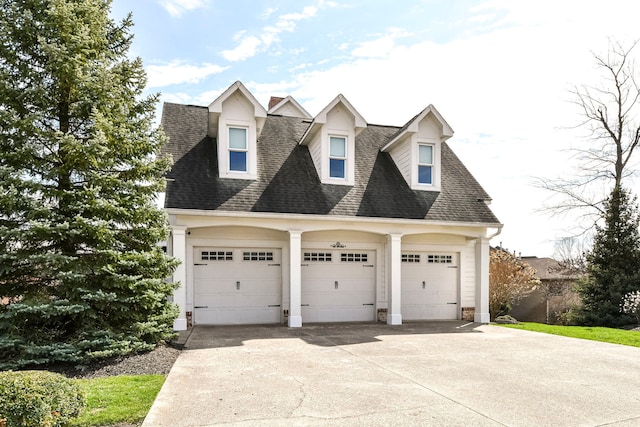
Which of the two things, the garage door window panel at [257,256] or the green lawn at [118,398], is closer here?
the green lawn at [118,398]

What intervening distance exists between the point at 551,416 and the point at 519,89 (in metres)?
10.6

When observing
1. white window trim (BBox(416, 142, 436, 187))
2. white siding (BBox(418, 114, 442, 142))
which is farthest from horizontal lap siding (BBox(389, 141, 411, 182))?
white siding (BBox(418, 114, 442, 142))

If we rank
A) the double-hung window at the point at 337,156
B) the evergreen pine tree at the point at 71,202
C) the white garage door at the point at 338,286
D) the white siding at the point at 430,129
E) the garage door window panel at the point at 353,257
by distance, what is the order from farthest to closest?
the white siding at the point at 430,129 → the garage door window panel at the point at 353,257 → the double-hung window at the point at 337,156 → the white garage door at the point at 338,286 → the evergreen pine tree at the point at 71,202

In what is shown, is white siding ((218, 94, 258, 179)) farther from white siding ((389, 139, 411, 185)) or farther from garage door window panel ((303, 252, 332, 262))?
white siding ((389, 139, 411, 185))

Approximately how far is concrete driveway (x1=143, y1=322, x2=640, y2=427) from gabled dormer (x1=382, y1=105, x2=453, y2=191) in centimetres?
587

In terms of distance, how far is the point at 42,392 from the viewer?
447 cm

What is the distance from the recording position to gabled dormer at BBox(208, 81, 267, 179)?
1296 centimetres

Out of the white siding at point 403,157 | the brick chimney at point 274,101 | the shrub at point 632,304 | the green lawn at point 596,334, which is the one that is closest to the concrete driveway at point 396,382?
the green lawn at point 596,334

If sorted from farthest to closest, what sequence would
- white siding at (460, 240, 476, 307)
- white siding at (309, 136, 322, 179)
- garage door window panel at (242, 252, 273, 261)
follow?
1. white siding at (460, 240, 476, 307)
2. white siding at (309, 136, 322, 179)
3. garage door window panel at (242, 252, 273, 261)

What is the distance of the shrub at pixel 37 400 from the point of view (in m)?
4.25

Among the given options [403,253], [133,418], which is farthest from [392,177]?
[133,418]

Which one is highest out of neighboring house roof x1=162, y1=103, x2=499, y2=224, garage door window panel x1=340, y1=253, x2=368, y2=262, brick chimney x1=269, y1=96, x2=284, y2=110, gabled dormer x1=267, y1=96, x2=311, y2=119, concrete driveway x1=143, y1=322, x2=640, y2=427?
brick chimney x1=269, y1=96, x2=284, y2=110

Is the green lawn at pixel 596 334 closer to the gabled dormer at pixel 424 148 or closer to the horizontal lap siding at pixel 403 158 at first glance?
the gabled dormer at pixel 424 148

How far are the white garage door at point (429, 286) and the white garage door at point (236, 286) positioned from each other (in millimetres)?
4525
